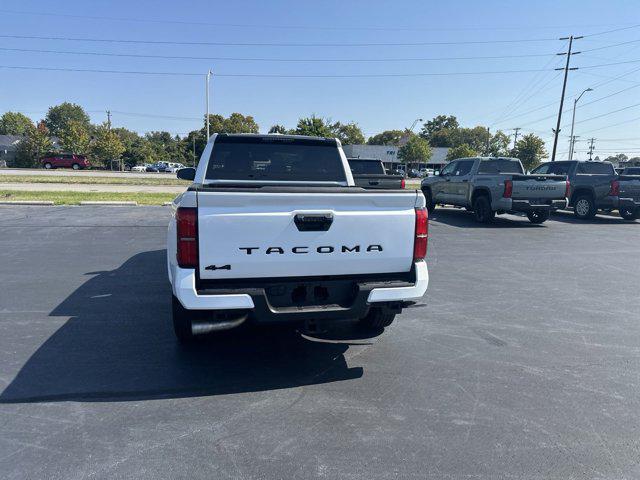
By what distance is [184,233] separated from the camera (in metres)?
3.36

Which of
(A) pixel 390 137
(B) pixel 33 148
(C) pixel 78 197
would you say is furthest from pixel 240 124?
(C) pixel 78 197

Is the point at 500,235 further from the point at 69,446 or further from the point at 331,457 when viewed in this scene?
the point at 69,446

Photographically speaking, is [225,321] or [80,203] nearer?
[225,321]

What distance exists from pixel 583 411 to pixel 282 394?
2253 mm

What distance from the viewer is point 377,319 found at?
468 centimetres

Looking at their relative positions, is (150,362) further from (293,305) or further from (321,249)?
(321,249)

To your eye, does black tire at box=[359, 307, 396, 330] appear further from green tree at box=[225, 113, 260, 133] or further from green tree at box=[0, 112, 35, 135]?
green tree at box=[0, 112, 35, 135]

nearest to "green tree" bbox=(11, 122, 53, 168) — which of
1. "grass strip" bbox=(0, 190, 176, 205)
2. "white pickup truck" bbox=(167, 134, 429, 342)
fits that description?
"grass strip" bbox=(0, 190, 176, 205)

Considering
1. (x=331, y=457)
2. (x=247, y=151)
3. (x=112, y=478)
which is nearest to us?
(x=112, y=478)

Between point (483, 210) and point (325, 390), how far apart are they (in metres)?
11.9

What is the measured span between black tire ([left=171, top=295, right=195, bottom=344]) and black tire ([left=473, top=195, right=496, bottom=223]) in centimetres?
1171

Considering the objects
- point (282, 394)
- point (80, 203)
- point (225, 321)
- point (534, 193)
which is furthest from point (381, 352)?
point (80, 203)

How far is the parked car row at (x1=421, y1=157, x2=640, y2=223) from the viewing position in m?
13.5

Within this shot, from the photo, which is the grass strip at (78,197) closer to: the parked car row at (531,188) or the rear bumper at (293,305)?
the parked car row at (531,188)
